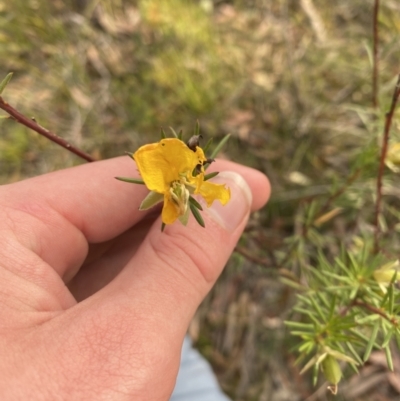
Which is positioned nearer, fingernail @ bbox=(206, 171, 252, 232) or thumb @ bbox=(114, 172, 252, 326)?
thumb @ bbox=(114, 172, 252, 326)

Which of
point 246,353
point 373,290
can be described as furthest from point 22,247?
point 246,353

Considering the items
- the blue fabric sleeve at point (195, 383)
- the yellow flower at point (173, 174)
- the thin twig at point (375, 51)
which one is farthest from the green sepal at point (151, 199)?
the blue fabric sleeve at point (195, 383)

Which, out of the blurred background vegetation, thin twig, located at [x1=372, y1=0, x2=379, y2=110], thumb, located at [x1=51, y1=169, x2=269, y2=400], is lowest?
the blurred background vegetation

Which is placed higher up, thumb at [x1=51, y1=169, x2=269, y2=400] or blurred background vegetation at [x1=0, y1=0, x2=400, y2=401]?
thumb at [x1=51, y1=169, x2=269, y2=400]

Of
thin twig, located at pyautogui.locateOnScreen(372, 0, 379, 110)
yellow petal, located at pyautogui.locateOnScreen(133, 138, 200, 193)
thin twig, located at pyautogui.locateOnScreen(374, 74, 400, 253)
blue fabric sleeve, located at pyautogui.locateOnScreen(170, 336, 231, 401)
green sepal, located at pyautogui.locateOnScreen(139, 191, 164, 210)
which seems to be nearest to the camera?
yellow petal, located at pyautogui.locateOnScreen(133, 138, 200, 193)

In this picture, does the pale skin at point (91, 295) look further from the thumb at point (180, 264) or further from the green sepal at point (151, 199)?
the green sepal at point (151, 199)

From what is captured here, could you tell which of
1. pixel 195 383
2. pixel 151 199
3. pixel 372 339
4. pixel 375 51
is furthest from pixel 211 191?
pixel 195 383

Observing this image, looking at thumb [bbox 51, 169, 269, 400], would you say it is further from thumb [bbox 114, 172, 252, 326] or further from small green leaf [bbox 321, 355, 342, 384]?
small green leaf [bbox 321, 355, 342, 384]

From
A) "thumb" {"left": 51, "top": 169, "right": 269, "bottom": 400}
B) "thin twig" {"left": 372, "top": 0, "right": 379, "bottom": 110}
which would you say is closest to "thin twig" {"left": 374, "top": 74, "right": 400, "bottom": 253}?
"thin twig" {"left": 372, "top": 0, "right": 379, "bottom": 110}

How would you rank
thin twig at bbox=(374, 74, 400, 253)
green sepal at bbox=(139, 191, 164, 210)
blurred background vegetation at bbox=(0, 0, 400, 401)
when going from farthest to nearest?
blurred background vegetation at bbox=(0, 0, 400, 401)
thin twig at bbox=(374, 74, 400, 253)
green sepal at bbox=(139, 191, 164, 210)
